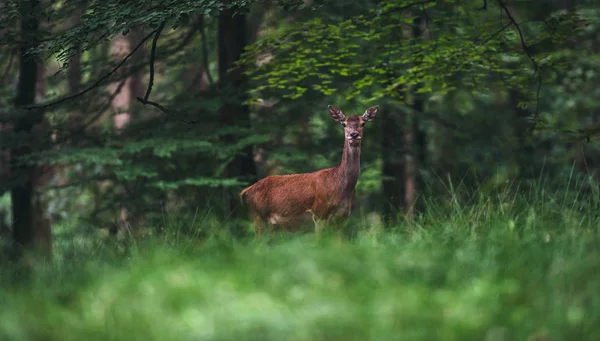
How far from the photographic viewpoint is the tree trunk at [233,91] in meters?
12.9

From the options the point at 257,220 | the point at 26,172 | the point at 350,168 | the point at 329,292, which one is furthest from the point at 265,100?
the point at 329,292

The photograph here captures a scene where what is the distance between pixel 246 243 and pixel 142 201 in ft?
26.5

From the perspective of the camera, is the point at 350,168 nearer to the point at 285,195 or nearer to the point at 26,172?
the point at 285,195

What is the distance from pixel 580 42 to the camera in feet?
66.4

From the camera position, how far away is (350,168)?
9.07 metres

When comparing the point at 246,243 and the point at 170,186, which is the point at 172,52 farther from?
the point at 246,243

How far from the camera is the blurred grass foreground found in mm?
4359

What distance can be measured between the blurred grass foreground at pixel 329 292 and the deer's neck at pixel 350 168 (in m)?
2.86

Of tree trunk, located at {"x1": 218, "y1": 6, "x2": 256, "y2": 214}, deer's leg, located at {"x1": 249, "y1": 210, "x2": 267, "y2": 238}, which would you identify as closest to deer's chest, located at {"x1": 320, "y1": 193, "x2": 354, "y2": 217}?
deer's leg, located at {"x1": 249, "y1": 210, "x2": 267, "y2": 238}

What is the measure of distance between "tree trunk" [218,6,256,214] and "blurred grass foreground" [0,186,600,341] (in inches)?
270

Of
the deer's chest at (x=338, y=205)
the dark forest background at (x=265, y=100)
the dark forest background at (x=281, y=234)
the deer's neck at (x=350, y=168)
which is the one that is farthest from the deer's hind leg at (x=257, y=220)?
the deer's neck at (x=350, y=168)

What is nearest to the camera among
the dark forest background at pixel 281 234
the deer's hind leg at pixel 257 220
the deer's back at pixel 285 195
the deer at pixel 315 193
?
the dark forest background at pixel 281 234

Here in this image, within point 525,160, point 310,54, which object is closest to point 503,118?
point 525,160

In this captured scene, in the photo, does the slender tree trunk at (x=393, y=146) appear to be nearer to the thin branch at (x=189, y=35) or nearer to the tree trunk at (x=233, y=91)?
the tree trunk at (x=233, y=91)
